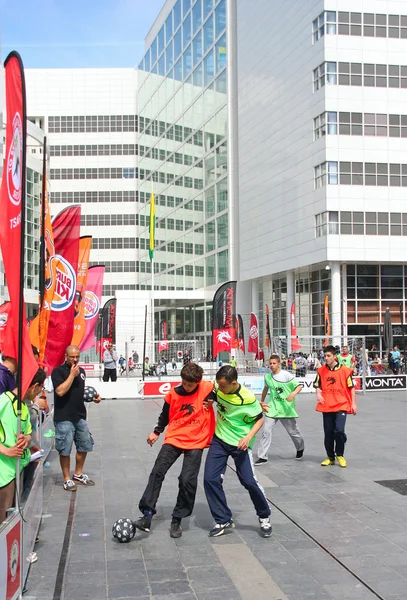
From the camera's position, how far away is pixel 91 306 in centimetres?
1753

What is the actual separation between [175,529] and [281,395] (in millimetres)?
4356

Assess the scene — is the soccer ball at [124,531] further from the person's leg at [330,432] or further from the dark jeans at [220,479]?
the person's leg at [330,432]

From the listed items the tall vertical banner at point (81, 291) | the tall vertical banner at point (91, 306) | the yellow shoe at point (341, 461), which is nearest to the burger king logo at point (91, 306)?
the tall vertical banner at point (91, 306)

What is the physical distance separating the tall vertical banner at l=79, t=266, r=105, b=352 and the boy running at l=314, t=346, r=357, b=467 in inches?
268

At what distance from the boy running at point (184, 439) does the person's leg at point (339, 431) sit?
12.1ft

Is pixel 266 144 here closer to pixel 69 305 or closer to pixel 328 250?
pixel 328 250

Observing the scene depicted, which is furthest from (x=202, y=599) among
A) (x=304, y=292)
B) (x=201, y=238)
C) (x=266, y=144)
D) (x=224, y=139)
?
(x=201, y=238)

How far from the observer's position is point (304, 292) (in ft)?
150

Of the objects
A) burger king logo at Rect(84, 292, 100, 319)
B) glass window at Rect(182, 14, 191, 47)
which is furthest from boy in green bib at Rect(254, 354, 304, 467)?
glass window at Rect(182, 14, 191, 47)

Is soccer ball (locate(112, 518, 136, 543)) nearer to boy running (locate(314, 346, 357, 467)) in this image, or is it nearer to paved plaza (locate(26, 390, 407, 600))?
paved plaza (locate(26, 390, 407, 600))

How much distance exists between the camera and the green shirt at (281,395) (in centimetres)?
1041

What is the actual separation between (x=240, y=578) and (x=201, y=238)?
5653 centimetres

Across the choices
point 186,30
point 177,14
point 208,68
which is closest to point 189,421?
point 208,68

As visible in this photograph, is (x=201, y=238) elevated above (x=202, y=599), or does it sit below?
above
